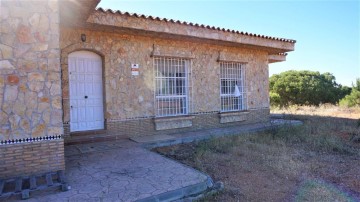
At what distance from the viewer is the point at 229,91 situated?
415 inches

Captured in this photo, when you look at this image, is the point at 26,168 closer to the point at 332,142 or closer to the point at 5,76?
the point at 5,76

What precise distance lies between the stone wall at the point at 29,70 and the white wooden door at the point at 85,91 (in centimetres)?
278

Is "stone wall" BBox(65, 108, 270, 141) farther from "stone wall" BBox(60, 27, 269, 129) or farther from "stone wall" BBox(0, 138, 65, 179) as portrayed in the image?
"stone wall" BBox(0, 138, 65, 179)

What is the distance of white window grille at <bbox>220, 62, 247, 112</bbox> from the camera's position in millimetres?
10328

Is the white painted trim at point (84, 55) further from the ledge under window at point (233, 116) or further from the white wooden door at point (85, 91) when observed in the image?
the ledge under window at point (233, 116)

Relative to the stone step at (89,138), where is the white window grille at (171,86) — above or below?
above

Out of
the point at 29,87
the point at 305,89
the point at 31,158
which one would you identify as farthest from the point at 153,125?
the point at 305,89

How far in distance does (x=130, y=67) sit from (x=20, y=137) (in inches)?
162

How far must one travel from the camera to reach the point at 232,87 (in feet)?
34.9

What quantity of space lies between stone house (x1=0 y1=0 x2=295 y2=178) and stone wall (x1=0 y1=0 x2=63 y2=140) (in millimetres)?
14

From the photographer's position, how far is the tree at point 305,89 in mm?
28234

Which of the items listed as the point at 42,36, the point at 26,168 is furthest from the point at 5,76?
the point at 26,168

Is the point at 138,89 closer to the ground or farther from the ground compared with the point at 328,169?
farther from the ground

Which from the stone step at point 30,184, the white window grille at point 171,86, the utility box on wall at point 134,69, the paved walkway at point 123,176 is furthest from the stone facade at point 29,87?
the white window grille at point 171,86
